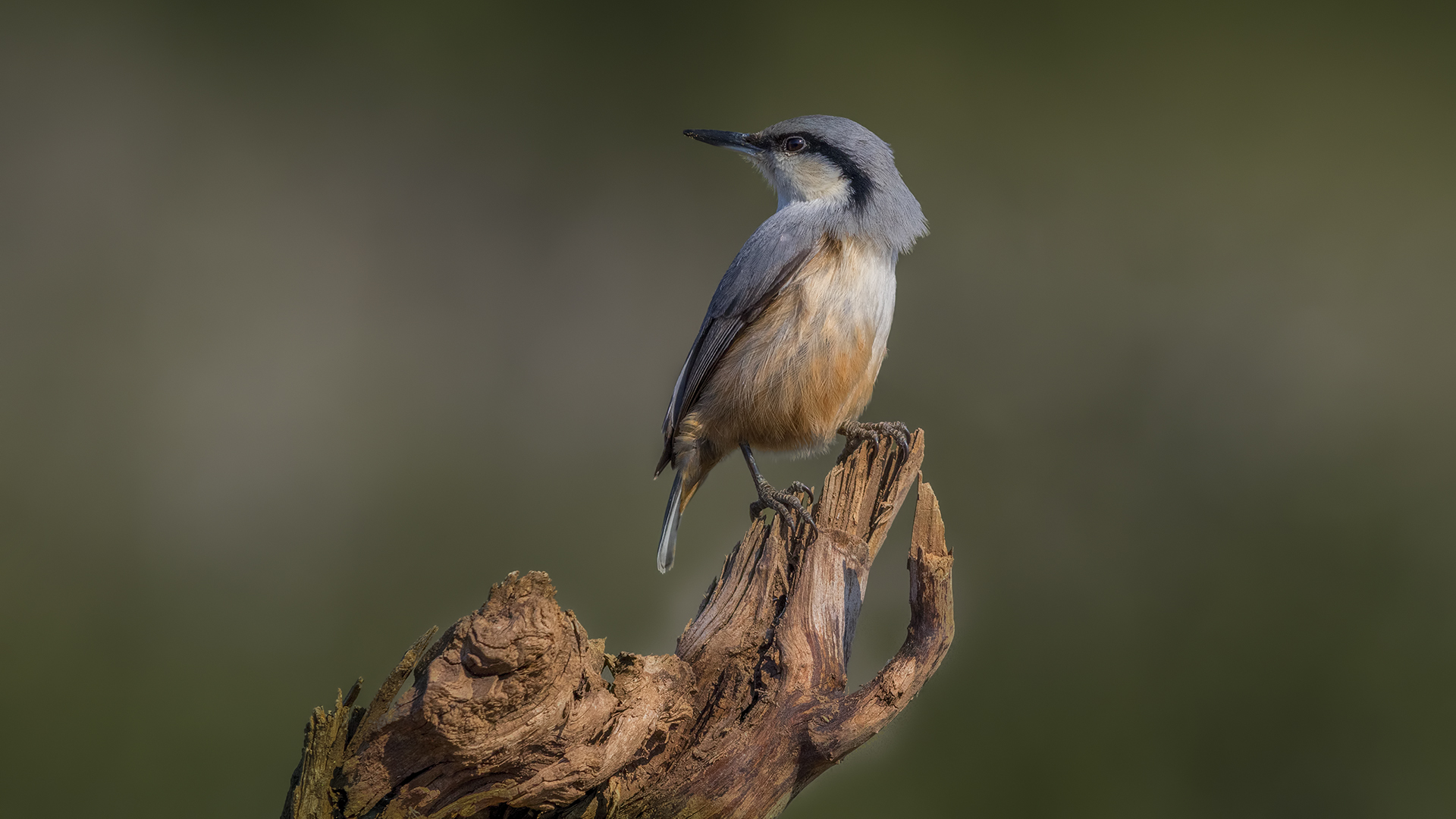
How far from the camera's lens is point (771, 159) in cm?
273

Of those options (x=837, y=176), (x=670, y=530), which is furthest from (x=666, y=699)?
(x=837, y=176)

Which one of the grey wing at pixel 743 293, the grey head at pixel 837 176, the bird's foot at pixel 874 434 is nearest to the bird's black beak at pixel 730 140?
the grey head at pixel 837 176

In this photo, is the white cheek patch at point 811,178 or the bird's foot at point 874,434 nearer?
the bird's foot at point 874,434

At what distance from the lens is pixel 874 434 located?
93.7 inches

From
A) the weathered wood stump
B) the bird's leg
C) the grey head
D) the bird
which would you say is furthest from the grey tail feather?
the grey head

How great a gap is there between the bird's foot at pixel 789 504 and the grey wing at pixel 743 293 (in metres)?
0.38

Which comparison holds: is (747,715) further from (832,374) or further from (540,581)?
(832,374)

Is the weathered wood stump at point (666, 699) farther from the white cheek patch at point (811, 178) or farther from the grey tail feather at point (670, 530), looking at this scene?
the white cheek patch at point (811, 178)

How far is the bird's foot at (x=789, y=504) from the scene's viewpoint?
2.15m

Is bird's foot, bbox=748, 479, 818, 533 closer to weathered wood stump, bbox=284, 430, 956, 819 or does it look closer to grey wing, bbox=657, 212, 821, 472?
weathered wood stump, bbox=284, 430, 956, 819

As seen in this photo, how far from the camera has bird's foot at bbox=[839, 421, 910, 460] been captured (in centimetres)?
229

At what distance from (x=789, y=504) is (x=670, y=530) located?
53 cm

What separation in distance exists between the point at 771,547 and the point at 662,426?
2.32 ft

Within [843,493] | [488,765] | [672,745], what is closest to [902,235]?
[843,493]
